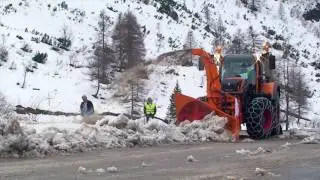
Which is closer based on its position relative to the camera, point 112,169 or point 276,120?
point 112,169

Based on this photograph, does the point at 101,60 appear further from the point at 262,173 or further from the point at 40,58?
the point at 262,173

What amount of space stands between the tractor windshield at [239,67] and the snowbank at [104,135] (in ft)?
7.72

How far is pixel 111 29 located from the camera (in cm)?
5550

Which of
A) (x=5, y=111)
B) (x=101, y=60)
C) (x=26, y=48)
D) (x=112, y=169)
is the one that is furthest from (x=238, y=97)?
(x=26, y=48)

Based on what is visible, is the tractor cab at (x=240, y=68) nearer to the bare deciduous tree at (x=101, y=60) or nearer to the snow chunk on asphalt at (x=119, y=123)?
the snow chunk on asphalt at (x=119, y=123)

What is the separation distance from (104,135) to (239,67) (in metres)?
6.67

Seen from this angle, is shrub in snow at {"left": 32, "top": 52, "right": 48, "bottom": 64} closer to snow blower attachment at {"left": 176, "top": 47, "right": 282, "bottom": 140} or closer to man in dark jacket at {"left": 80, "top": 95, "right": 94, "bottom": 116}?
man in dark jacket at {"left": 80, "top": 95, "right": 94, "bottom": 116}

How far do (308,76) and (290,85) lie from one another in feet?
38.5

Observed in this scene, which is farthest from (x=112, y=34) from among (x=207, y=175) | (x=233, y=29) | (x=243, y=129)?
(x=207, y=175)

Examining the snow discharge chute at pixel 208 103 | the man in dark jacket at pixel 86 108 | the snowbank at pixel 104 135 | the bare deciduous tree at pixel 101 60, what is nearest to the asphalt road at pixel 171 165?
the snowbank at pixel 104 135

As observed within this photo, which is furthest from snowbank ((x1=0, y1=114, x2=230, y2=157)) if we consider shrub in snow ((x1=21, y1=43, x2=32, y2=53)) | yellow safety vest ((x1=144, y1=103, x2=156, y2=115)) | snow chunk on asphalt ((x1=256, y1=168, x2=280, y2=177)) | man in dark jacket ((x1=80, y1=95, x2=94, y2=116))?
shrub in snow ((x1=21, y1=43, x2=32, y2=53))

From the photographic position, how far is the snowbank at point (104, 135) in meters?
13.0

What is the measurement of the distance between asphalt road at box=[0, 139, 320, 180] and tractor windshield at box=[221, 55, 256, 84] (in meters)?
5.49

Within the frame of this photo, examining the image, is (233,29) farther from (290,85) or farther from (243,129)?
(243,129)
